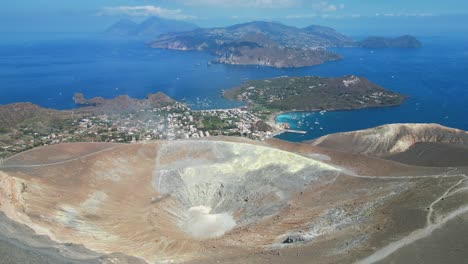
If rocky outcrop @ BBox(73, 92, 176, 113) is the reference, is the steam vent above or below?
above

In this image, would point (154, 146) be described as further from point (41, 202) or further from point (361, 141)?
point (361, 141)

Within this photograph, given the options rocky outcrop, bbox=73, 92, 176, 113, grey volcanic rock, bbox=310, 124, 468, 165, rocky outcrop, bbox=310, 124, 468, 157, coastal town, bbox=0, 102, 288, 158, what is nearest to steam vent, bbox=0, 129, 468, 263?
grey volcanic rock, bbox=310, 124, 468, 165

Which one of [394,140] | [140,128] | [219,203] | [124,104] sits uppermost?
[394,140]

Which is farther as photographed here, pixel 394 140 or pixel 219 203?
pixel 394 140

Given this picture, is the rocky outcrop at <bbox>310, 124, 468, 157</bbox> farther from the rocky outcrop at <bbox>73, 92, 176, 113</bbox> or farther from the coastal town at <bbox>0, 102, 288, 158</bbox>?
the rocky outcrop at <bbox>73, 92, 176, 113</bbox>

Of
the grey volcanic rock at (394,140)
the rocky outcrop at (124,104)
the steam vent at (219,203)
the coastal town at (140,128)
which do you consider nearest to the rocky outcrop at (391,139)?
the grey volcanic rock at (394,140)

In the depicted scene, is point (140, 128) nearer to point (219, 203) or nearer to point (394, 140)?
point (394, 140)

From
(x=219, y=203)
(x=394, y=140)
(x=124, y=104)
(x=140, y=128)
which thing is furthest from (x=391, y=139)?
(x=124, y=104)

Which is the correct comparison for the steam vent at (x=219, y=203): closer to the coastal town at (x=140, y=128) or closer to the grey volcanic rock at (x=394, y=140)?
the grey volcanic rock at (x=394, y=140)

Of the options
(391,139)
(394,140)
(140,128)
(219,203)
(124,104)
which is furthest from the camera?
(124,104)

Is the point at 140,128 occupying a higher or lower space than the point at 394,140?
lower
